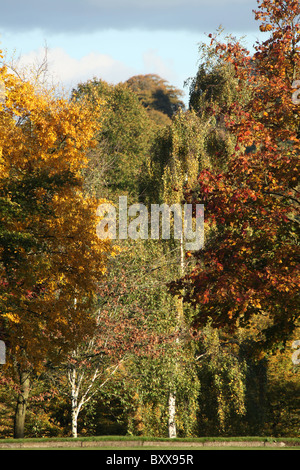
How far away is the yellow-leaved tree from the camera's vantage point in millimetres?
16453

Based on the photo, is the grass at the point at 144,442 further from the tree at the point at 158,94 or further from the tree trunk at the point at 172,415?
the tree at the point at 158,94

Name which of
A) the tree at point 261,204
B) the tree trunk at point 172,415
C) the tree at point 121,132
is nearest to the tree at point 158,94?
the tree at point 121,132

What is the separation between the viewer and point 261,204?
15844mm

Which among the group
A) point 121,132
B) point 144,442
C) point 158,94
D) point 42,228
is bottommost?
point 144,442

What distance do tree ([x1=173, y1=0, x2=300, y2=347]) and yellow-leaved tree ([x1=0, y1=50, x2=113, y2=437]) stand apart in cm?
351

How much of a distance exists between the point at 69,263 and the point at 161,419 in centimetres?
1031

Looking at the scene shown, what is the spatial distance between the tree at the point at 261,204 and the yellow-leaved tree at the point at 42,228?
3506 mm

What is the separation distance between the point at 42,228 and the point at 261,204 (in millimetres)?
6292

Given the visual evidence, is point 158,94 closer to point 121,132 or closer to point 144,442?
point 121,132

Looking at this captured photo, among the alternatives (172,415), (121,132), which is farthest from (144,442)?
(121,132)

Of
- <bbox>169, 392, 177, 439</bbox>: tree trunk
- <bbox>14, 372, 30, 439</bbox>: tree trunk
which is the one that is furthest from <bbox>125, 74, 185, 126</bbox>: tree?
<bbox>14, 372, 30, 439</bbox>: tree trunk

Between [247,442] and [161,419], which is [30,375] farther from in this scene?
[247,442]

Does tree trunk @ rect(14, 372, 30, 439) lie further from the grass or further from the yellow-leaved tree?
the grass

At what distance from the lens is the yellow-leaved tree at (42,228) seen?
54.0 ft
